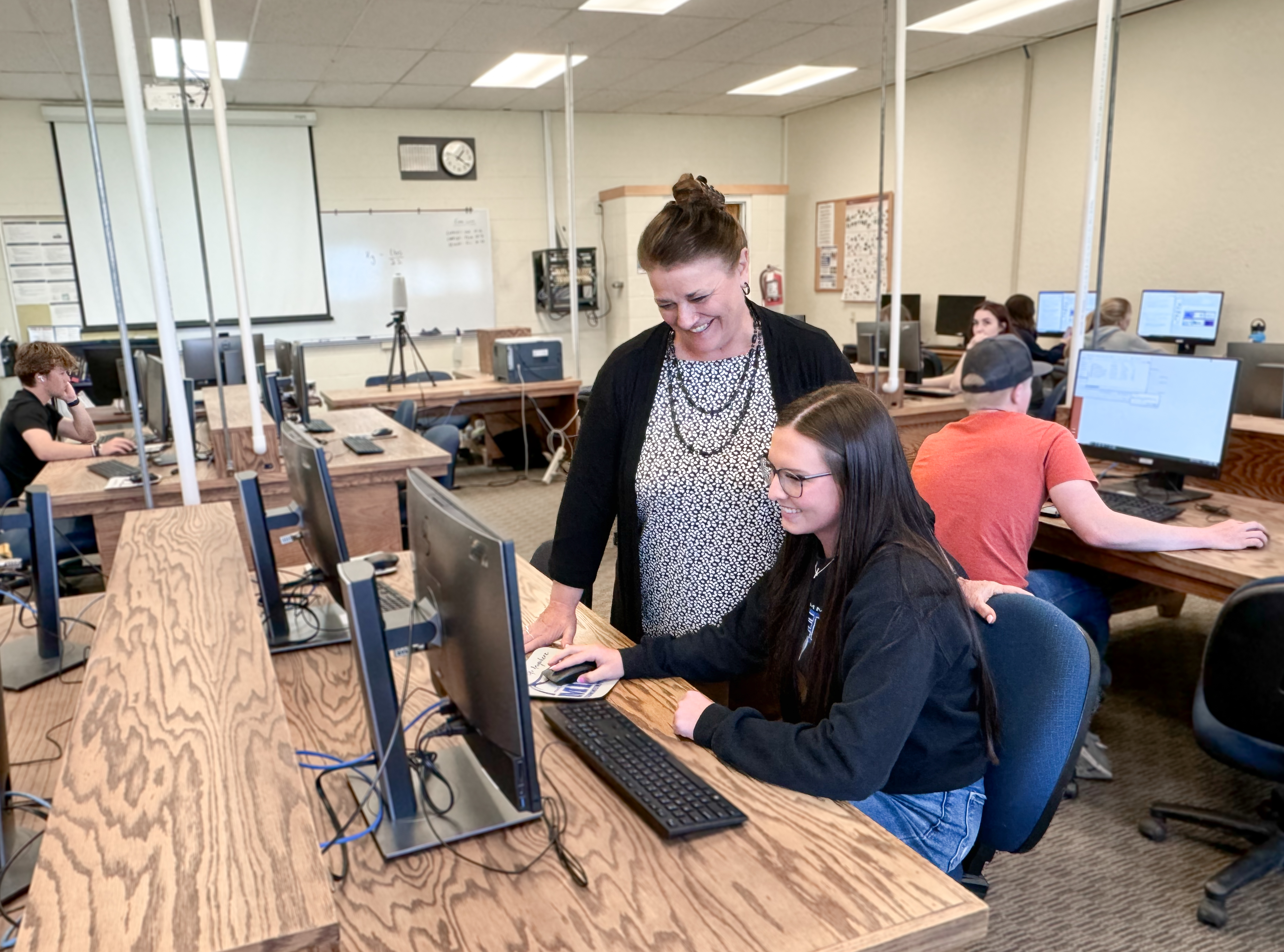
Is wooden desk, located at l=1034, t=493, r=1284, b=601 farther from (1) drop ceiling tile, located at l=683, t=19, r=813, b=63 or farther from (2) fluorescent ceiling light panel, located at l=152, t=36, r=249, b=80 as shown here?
(2) fluorescent ceiling light panel, located at l=152, t=36, r=249, b=80

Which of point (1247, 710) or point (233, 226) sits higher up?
point (233, 226)

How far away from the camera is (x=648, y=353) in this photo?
5.61ft

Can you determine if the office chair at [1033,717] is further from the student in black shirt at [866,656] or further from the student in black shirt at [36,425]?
the student in black shirt at [36,425]

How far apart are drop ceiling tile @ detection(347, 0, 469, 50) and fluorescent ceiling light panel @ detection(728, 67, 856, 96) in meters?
2.68

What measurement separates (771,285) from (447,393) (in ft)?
12.4

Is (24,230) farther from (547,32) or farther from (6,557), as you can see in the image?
(6,557)

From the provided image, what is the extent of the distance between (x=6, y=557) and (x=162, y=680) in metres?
1.82

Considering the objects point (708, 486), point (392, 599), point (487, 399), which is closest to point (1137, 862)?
point (708, 486)

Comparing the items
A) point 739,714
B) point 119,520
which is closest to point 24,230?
point 119,520

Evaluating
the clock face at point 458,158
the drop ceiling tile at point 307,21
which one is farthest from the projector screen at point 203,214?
the drop ceiling tile at point 307,21

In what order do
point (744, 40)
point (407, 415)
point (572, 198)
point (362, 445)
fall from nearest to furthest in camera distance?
point (362, 445) < point (407, 415) < point (744, 40) < point (572, 198)

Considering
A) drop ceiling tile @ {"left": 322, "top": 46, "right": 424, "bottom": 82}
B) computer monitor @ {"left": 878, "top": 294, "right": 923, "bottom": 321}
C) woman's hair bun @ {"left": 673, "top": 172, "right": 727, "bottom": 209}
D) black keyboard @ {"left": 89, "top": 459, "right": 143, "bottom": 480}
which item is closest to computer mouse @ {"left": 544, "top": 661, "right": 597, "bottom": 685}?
woman's hair bun @ {"left": 673, "top": 172, "right": 727, "bottom": 209}

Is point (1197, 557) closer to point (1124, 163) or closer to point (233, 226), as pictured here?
A: point (233, 226)

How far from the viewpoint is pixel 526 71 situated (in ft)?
21.0
